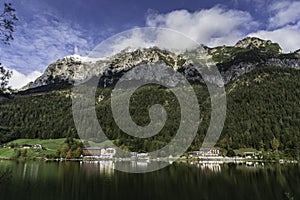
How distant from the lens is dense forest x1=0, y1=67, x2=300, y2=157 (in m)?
108

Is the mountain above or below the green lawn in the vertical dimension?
above

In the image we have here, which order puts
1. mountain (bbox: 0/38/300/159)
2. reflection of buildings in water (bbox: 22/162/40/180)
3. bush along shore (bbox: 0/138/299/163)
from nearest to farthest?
1. reflection of buildings in water (bbox: 22/162/40/180)
2. bush along shore (bbox: 0/138/299/163)
3. mountain (bbox: 0/38/300/159)

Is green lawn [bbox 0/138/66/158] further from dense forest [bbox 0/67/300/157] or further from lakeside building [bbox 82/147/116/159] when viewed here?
lakeside building [bbox 82/147/116/159]

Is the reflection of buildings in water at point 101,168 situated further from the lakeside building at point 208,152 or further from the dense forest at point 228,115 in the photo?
the lakeside building at point 208,152

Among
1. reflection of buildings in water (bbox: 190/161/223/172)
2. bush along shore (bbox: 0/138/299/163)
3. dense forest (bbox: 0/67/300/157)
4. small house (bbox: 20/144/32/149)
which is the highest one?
dense forest (bbox: 0/67/300/157)

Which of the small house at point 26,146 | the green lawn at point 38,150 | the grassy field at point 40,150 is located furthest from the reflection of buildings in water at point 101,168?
the small house at point 26,146

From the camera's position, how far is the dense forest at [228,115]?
108312mm

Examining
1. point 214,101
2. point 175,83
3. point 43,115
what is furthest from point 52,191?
point 175,83

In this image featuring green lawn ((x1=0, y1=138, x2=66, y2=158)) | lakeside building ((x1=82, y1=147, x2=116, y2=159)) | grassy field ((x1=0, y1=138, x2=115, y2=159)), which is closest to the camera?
grassy field ((x1=0, y1=138, x2=115, y2=159))

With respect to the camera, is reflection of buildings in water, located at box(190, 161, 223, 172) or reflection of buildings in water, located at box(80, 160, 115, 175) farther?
reflection of buildings in water, located at box(190, 161, 223, 172)

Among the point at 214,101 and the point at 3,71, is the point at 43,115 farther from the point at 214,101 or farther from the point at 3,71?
the point at 3,71

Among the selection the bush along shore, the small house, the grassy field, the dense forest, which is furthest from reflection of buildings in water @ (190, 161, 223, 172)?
the small house

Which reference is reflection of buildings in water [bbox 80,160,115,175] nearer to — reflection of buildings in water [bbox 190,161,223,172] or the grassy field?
reflection of buildings in water [bbox 190,161,223,172]

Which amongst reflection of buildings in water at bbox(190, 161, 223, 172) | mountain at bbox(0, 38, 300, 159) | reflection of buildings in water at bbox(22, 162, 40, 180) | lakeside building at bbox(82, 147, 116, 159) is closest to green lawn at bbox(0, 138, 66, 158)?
mountain at bbox(0, 38, 300, 159)
